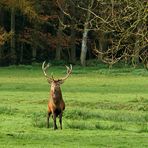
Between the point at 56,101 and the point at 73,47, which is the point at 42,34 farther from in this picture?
the point at 56,101

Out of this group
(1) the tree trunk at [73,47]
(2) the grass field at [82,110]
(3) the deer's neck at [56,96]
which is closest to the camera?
(2) the grass field at [82,110]

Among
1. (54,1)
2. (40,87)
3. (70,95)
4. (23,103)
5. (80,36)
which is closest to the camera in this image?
(23,103)

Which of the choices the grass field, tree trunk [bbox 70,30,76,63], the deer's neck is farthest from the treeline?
the deer's neck

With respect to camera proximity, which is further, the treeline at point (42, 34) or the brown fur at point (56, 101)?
the treeline at point (42, 34)

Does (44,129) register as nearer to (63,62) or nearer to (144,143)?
(144,143)

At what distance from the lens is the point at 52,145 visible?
17.0 meters

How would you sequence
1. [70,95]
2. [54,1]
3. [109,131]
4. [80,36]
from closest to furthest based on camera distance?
[109,131], [70,95], [54,1], [80,36]

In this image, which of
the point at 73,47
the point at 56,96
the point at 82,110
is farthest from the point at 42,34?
the point at 56,96

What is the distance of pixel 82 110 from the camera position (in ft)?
87.6

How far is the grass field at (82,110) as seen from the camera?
18.2m

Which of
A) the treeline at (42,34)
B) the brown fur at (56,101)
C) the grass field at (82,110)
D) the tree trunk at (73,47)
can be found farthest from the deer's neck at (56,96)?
the tree trunk at (73,47)

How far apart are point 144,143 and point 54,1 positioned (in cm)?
4593

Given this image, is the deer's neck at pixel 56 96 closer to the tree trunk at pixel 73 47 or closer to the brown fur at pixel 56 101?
the brown fur at pixel 56 101

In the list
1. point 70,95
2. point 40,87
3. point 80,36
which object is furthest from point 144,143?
point 80,36
